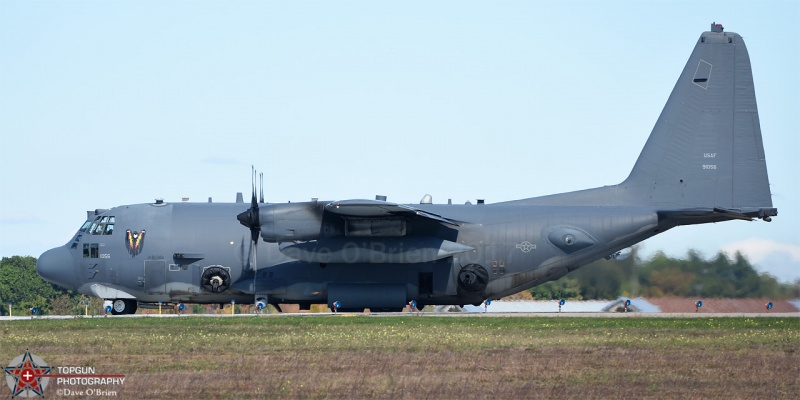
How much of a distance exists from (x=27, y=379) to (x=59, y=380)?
0.65 m

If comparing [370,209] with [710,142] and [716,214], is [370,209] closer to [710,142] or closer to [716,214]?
[716,214]

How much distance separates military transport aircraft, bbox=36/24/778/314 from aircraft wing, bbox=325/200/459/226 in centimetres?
42

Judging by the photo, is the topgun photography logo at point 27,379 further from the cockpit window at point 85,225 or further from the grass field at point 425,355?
the cockpit window at point 85,225

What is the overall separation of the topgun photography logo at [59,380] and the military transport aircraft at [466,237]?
39.4ft

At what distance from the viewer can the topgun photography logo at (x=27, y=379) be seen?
633 inches

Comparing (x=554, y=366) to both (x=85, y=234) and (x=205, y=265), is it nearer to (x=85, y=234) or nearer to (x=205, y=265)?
(x=205, y=265)

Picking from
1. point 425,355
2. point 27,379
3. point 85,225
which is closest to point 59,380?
point 27,379

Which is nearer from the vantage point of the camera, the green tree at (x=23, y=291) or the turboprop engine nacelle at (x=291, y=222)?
the turboprop engine nacelle at (x=291, y=222)

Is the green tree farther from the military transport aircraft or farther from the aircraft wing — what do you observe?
the aircraft wing

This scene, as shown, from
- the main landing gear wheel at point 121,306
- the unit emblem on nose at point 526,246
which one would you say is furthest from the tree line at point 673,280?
the main landing gear wheel at point 121,306

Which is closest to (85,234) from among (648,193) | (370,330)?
(370,330)

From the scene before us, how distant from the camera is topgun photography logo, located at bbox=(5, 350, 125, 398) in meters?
16.2

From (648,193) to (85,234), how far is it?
56.4 feet

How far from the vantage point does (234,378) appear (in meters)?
17.5
